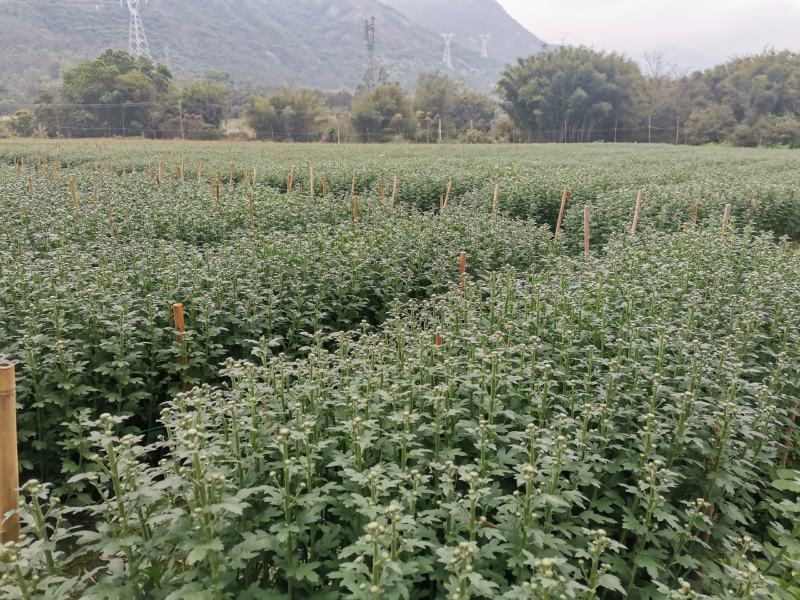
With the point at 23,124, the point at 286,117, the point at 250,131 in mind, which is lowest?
the point at 23,124

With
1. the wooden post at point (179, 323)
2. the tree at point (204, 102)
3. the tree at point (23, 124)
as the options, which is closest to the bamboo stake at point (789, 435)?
the wooden post at point (179, 323)

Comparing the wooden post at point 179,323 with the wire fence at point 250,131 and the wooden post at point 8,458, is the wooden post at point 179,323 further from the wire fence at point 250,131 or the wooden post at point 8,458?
the wire fence at point 250,131

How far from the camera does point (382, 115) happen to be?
7688 centimetres

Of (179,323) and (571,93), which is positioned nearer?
(179,323)

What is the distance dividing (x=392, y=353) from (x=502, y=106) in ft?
280

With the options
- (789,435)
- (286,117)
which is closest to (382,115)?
(286,117)

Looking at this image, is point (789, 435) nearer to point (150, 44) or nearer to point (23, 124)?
point (23, 124)

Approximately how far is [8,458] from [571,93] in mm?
85433

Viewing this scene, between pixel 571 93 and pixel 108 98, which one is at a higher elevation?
pixel 571 93

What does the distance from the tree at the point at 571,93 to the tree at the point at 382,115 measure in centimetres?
1524

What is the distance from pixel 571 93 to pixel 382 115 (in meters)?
26.1

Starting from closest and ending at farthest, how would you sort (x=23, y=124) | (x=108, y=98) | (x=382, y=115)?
(x=23, y=124) → (x=108, y=98) → (x=382, y=115)

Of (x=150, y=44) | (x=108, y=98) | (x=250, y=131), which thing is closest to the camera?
(x=108, y=98)

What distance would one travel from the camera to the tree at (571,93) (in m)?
78.9
